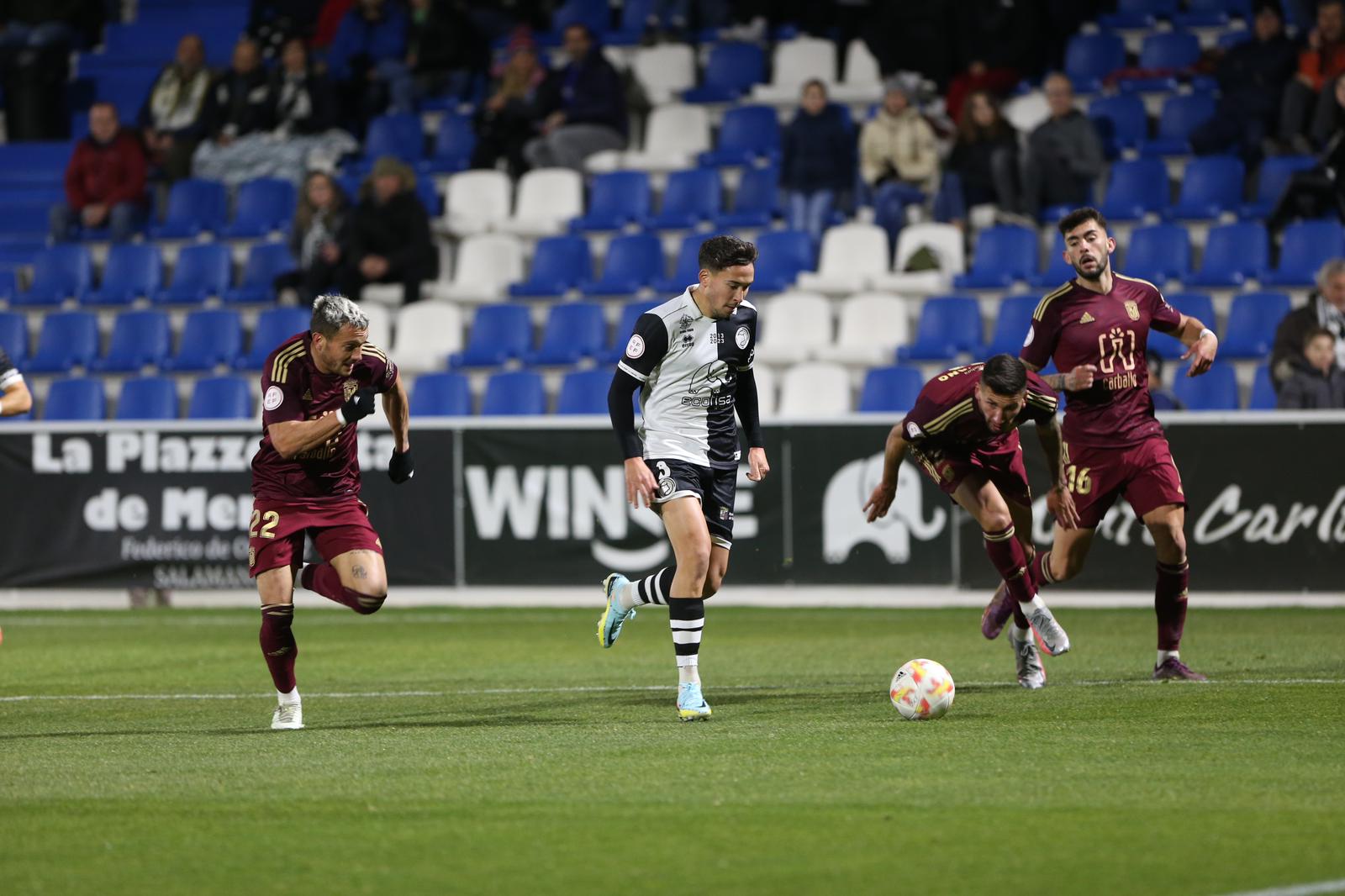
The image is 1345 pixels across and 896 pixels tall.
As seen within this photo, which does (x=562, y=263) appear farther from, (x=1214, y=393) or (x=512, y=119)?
(x=1214, y=393)

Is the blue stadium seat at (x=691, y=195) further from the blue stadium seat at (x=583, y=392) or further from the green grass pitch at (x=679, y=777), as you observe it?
the green grass pitch at (x=679, y=777)

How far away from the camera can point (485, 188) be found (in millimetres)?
22453

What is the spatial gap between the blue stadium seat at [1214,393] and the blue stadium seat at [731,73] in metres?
7.24

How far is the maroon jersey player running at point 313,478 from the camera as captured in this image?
9219 mm

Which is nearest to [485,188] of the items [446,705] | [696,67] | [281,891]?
[696,67]

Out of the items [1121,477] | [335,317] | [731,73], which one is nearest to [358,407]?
[335,317]

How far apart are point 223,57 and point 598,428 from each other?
11932 millimetres

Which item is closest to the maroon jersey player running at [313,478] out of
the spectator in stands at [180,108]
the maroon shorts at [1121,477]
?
the maroon shorts at [1121,477]

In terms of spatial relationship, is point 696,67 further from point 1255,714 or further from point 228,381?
point 1255,714

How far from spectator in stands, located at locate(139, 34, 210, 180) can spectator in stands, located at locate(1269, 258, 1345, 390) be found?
13.8m

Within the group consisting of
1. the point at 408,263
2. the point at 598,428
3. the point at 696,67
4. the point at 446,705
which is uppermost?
the point at 696,67

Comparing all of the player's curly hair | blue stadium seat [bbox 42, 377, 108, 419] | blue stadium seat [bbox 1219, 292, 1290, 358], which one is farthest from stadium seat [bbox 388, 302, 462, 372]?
the player's curly hair

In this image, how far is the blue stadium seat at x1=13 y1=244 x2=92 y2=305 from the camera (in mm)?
23047

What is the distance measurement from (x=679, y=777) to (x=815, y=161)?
1408 cm
